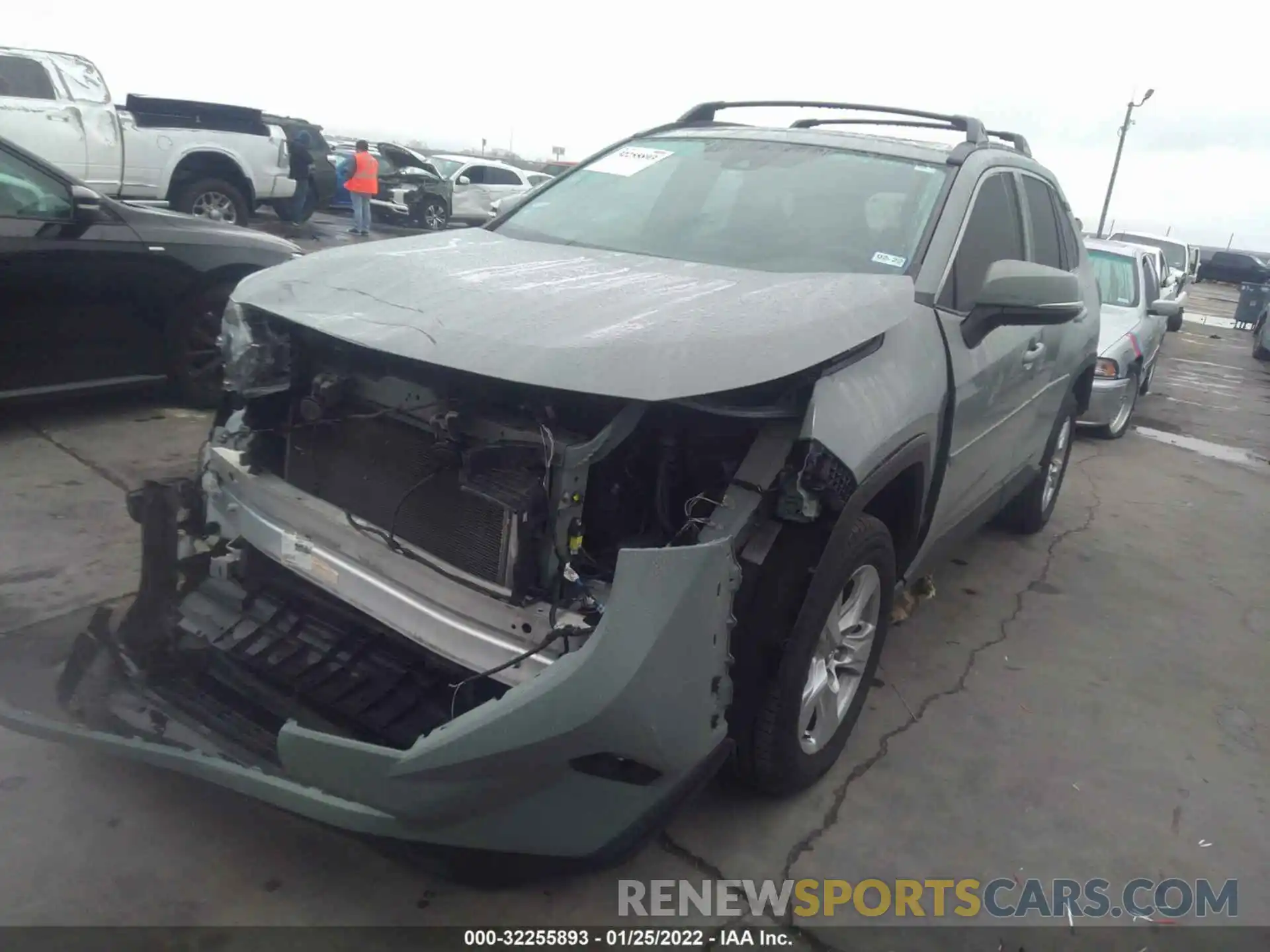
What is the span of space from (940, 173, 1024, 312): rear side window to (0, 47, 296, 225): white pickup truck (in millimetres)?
8936

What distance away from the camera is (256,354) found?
2.86 meters

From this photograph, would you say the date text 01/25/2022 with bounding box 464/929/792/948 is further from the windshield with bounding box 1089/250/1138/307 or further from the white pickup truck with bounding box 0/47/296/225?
the white pickup truck with bounding box 0/47/296/225

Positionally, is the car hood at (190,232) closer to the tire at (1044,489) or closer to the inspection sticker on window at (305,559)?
the inspection sticker on window at (305,559)

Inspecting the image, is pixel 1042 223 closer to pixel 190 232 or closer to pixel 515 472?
pixel 515 472

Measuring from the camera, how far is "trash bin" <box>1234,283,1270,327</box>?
68.2 feet

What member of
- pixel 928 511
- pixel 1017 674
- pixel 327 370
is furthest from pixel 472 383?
pixel 1017 674

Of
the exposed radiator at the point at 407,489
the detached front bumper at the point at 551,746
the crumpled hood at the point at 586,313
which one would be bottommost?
the detached front bumper at the point at 551,746

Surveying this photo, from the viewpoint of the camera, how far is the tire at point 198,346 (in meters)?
5.64

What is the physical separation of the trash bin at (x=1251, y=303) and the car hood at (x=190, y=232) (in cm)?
2103

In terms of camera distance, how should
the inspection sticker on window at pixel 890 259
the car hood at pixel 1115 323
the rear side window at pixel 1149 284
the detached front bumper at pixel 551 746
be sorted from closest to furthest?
the detached front bumper at pixel 551 746, the inspection sticker on window at pixel 890 259, the car hood at pixel 1115 323, the rear side window at pixel 1149 284

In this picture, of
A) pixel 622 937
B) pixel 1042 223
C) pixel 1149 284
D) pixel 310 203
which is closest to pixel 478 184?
pixel 310 203

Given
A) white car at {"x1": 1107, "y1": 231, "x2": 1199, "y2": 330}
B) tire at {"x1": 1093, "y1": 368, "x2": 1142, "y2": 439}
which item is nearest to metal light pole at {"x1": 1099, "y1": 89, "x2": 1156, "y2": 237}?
white car at {"x1": 1107, "y1": 231, "x2": 1199, "y2": 330}

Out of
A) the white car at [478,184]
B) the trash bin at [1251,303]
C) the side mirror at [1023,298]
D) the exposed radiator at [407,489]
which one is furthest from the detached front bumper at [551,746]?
the trash bin at [1251,303]

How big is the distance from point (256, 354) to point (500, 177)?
19293 mm
